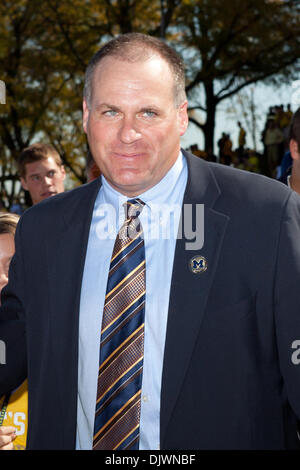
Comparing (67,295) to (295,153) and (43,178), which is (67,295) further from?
(43,178)

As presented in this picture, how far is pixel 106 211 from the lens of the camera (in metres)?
2.66

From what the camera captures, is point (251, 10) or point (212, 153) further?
point (212, 153)

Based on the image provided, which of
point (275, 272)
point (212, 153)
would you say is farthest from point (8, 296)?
point (212, 153)

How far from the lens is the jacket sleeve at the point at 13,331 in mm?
2570

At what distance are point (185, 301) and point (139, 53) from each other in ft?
3.12

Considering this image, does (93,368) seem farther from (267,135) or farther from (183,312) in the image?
(267,135)

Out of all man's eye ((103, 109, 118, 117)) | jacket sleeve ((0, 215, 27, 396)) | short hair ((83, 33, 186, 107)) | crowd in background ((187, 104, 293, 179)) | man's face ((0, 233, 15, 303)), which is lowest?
jacket sleeve ((0, 215, 27, 396))

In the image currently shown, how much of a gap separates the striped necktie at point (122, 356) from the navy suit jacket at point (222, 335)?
0.11 m

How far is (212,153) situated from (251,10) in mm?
4913

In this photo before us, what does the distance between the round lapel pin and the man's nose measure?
1.67ft

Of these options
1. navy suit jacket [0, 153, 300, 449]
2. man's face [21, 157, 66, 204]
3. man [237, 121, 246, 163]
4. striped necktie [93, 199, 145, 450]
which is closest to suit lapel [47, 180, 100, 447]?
navy suit jacket [0, 153, 300, 449]

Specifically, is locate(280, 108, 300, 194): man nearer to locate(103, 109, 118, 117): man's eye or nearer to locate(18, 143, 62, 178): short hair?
locate(103, 109, 118, 117): man's eye

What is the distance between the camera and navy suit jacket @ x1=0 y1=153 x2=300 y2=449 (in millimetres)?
2256

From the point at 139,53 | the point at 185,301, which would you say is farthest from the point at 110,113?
the point at 185,301
